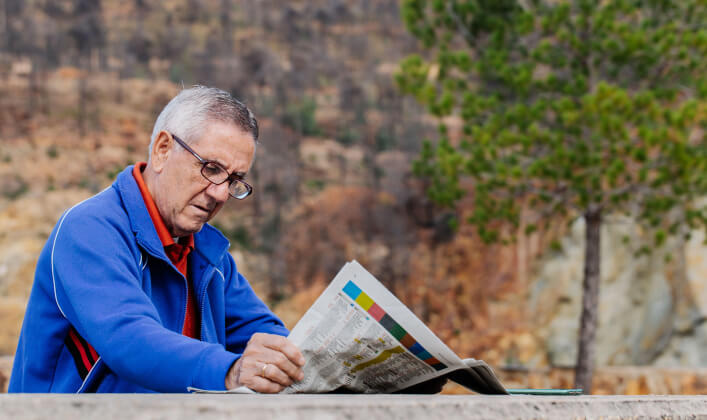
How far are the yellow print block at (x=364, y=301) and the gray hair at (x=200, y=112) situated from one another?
2.09 feet

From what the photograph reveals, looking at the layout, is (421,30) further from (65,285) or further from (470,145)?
(65,285)

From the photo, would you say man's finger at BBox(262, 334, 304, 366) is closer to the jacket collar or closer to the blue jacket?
the blue jacket

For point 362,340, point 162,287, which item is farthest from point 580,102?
point 362,340

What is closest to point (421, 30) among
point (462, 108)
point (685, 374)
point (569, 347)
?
point (462, 108)

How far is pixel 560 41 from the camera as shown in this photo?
7.78 m

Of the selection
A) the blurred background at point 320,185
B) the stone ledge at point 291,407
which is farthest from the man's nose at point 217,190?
the blurred background at point 320,185

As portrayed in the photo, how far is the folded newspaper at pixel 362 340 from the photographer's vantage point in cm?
143

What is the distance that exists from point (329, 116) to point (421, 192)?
3504mm

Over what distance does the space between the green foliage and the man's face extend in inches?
220

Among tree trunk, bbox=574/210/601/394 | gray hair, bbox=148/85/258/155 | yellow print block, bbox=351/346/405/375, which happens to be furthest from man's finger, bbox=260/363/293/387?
tree trunk, bbox=574/210/601/394

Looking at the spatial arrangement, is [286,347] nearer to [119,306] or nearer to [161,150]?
[119,306]

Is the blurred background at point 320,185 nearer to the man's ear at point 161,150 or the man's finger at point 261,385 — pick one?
the man's ear at point 161,150

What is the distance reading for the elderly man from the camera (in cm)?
142

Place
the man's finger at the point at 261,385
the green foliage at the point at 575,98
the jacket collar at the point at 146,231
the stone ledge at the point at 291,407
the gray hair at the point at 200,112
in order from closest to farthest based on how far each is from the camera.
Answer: the stone ledge at the point at 291,407 → the man's finger at the point at 261,385 → the jacket collar at the point at 146,231 → the gray hair at the point at 200,112 → the green foliage at the point at 575,98
